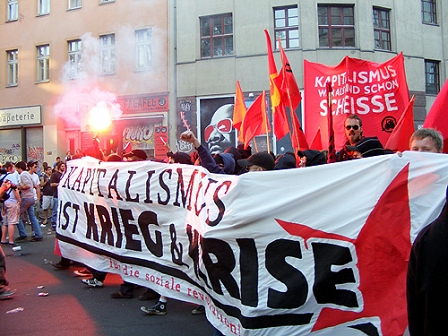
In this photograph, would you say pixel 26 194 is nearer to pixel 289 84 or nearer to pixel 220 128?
pixel 289 84

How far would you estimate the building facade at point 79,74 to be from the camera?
1956 centimetres

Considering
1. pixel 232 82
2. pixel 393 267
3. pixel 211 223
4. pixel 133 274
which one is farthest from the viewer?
pixel 232 82

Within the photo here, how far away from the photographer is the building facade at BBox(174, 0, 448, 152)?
57.7ft

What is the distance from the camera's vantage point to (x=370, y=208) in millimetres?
3117

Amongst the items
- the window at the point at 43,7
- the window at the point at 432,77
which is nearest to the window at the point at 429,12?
the window at the point at 432,77

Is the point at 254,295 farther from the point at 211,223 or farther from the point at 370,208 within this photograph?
the point at 370,208

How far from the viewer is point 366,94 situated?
7.39m

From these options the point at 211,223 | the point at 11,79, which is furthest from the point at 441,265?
the point at 11,79

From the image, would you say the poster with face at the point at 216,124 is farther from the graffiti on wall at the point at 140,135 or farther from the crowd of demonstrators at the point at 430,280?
the crowd of demonstrators at the point at 430,280

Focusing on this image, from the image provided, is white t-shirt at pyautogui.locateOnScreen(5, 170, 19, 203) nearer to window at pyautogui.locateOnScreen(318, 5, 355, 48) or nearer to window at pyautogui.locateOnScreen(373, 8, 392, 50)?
window at pyautogui.locateOnScreen(318, 5, 355, 48)

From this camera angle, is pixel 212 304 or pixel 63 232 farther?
pixel 63 232

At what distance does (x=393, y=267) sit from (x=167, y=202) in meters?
2.54

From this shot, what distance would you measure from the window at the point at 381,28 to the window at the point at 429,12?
223 cm

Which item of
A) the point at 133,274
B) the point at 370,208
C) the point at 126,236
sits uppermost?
the point at 370,208
